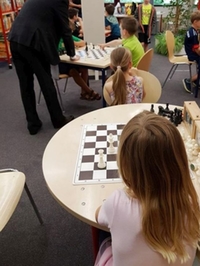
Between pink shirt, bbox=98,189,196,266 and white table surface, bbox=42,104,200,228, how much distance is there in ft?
0.50

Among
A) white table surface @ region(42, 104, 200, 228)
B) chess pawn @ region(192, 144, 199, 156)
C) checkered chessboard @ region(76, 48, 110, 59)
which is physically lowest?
white table surface @ region(42, 104, 200, 228)

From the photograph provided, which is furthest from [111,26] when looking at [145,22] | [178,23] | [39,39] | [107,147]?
[107,147]

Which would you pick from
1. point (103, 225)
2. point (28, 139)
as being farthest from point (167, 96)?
point (103, 225)

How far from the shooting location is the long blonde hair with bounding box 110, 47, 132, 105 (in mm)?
2072

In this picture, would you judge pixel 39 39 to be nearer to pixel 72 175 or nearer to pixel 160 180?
pixel 72 175

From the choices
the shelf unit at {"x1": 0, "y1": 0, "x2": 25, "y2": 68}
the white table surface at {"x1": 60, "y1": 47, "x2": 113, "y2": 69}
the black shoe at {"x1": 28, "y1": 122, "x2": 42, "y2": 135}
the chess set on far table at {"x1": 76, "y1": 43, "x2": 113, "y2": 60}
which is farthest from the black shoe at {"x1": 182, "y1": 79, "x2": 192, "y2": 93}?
the shelf unit at {"x1": 0, "y1": 0, "x2": 25, "y2": 68}

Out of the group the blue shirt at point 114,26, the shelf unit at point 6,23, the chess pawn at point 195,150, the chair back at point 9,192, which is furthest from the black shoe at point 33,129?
the blue shirt at point 114,26

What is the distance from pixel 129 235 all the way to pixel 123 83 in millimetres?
1442

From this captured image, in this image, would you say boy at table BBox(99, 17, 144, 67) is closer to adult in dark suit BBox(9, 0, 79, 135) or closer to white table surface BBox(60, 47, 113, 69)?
white table surface BBox(60, 47, 113, 69)

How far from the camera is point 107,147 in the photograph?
1.39m

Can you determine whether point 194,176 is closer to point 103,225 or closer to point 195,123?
point 195,123

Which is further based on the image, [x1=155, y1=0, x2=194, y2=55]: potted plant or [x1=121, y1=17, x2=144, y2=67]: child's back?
[x1=155, y1=0, x2=194, y2=55]: potted plant

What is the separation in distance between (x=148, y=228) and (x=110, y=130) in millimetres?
804

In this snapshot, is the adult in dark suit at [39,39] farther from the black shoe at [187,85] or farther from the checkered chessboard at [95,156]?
the black shoe at [187,85]
